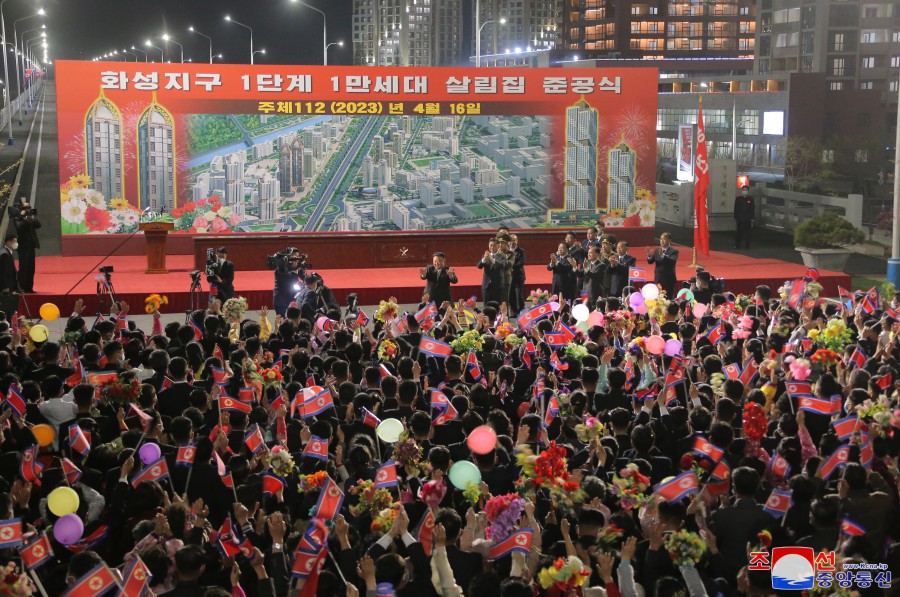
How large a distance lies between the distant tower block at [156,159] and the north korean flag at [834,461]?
18.8 meters

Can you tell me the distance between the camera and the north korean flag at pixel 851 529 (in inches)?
233

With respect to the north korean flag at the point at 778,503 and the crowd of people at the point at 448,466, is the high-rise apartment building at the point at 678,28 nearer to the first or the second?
the crowd of people at the point at 448,466

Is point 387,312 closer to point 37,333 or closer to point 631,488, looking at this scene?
point 37,333

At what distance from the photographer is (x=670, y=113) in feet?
270

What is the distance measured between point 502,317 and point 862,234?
14.0 m

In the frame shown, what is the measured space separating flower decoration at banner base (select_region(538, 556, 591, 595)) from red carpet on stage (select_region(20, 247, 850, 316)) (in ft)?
47.2

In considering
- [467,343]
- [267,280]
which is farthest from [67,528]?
[267,280]

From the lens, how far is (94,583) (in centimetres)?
501

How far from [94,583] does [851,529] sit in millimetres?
3875

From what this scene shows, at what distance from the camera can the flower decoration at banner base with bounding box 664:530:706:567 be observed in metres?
5.49

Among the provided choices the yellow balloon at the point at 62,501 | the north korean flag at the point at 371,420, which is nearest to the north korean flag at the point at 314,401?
the north korean flag at the point at 371,420

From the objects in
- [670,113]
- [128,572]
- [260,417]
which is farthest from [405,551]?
[670,113]

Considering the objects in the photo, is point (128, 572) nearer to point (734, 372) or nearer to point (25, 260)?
point (734, 372)

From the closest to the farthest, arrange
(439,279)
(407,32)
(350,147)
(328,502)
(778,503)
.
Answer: (328,502), (778,503), (439,279), (350,147), (407,32)
